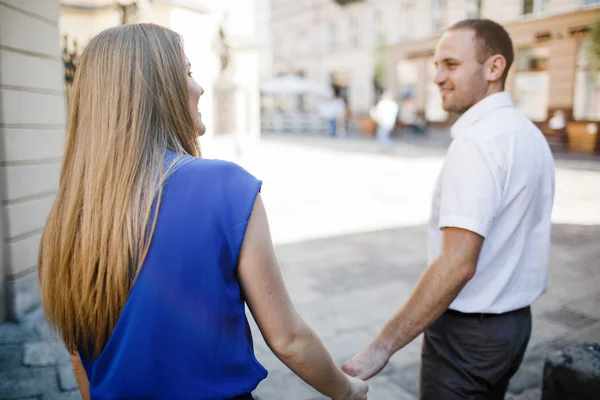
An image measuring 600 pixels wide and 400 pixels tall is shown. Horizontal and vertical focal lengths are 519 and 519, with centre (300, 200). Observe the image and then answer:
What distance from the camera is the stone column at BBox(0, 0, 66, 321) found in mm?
4164

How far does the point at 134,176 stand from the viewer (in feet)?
3.69

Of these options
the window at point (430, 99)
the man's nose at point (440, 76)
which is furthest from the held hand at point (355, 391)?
the window at point (430, 99)

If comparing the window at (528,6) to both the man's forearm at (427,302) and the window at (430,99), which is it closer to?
the window at (430,99)

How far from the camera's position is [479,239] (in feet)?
5.60

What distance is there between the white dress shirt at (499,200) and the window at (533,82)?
791 inches

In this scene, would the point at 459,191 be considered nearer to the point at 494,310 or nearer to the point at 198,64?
the point at 494,310

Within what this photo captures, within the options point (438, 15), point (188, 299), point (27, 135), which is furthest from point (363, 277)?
point (438, 15)

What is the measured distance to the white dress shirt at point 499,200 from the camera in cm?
172

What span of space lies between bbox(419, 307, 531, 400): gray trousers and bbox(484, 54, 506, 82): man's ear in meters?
0.87

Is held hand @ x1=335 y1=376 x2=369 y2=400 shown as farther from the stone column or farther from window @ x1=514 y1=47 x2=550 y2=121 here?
window @ x1=514 y1=47 x2=550 y2=121

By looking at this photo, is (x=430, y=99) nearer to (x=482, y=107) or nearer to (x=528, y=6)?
(x=528, y=6)

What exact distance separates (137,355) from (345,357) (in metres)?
2.78

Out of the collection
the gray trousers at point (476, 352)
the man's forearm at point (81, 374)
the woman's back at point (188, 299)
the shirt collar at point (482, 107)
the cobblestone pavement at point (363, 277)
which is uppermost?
the shirt collar at point (482, 107)

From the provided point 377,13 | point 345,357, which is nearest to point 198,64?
point 345,357
